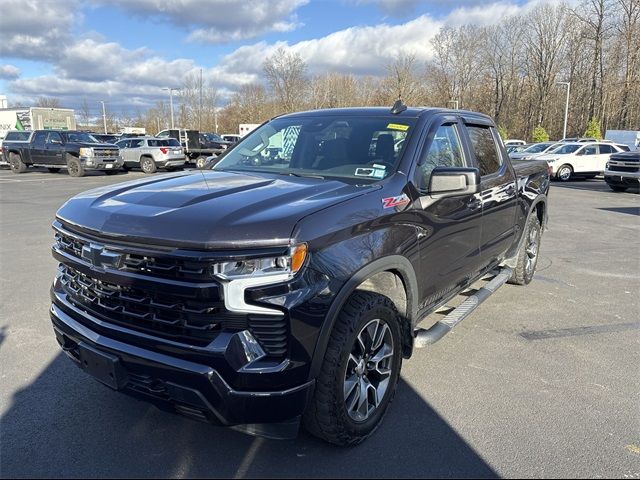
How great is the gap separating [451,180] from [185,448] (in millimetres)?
2275

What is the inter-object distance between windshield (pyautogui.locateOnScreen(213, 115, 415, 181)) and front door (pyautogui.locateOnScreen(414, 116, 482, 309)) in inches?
9.8

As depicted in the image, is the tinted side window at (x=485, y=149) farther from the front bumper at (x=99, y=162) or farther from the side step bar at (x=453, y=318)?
the front bumper at (x=99, y=162)

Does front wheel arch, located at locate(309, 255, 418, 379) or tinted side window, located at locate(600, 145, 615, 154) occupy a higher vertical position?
tinted side window, located at locate(600, 145, 615, 154)

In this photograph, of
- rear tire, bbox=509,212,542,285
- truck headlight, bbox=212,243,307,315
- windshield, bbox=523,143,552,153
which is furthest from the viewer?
windshield, bbox=523,143,552,153

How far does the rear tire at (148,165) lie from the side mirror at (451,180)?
908 inches

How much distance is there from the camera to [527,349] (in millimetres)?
4203

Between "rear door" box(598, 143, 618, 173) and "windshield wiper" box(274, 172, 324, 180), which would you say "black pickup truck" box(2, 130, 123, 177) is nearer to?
"windshield wiper" box(274, 172, 324, 180)

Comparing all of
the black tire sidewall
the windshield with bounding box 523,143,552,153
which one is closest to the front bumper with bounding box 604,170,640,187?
the windshield with bounding box 523,143,552,153

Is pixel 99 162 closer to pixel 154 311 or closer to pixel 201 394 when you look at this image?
pixel 154 311

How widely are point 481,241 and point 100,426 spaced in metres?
3.25

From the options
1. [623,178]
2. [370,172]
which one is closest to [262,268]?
[370,172]

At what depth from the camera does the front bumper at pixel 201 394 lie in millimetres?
2258

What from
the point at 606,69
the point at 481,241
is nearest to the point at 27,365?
the point at 481,241

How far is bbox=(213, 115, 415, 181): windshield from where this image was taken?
11.3 ft
